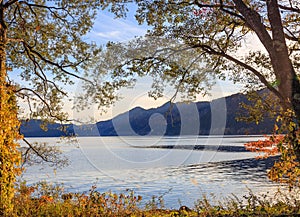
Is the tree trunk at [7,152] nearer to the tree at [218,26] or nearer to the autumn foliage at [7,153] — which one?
the autumn foliage at [7,153]

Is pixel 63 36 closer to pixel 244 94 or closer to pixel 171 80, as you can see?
pixel 171 80

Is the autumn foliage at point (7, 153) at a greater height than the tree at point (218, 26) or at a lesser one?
lesser

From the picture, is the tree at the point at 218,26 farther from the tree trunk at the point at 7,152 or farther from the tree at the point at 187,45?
the tree trunk at the point at 7,152

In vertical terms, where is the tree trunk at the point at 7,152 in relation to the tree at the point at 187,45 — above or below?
below

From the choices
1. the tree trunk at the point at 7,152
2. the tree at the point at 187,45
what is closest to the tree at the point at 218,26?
the tree at the point at 187,45

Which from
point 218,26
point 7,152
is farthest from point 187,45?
point 7,152

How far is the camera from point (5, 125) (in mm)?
7871

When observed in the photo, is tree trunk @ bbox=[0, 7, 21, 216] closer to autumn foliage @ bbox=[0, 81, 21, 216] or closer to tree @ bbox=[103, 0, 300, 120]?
autumn foliage @ bbox=[0, 81, 21, 216]

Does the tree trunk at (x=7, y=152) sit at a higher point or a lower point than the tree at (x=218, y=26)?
lower

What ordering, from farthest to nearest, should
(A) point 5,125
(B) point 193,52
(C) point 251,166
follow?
(C) point 251,166
(B) point 193,52
(A) point 5,125

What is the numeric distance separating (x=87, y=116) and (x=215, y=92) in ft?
18.2

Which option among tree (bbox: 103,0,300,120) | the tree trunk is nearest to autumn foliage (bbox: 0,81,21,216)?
the tree trunk

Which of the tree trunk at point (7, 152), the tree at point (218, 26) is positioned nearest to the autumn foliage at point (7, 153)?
the tree trunk at point (7, 152)

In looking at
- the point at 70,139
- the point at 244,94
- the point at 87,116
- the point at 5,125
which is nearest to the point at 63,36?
the point at 87,116
